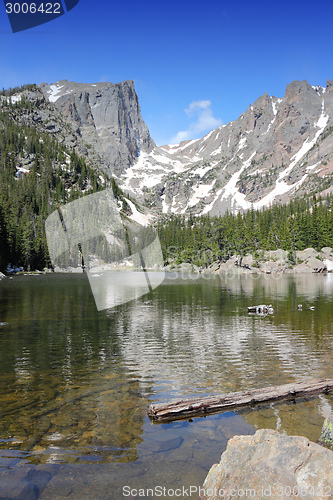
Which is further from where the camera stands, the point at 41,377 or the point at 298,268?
the point at 298,268

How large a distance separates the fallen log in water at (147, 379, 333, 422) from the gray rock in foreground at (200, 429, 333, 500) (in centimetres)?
368

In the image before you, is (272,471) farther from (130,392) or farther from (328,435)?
(130,392)

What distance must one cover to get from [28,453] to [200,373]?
27.3 feet

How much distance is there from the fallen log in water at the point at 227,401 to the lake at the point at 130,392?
0.96ft

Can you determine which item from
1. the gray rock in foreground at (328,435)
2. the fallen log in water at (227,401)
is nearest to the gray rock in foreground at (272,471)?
the gray rock in foreground at (328,435)

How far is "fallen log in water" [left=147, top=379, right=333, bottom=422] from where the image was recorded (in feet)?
33.3

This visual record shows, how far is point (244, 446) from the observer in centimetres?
663

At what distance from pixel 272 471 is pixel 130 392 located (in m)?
7.41

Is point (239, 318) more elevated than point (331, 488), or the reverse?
point (331, 488)

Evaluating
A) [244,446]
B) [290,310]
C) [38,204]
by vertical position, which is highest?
[38,204]

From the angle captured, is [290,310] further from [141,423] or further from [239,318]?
[141,423]

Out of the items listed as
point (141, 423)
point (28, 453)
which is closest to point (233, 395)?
point (141, 423)

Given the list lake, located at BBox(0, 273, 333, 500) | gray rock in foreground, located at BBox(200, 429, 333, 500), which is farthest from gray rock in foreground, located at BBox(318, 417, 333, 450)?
lake, located at BBox(0, 273, 333, 500)

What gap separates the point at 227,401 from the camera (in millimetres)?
10555
